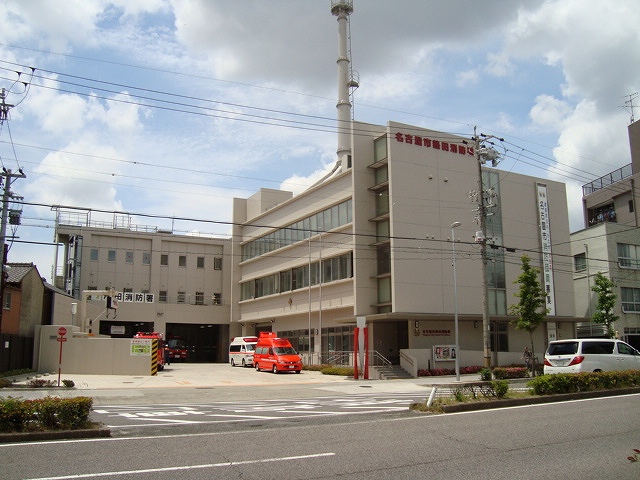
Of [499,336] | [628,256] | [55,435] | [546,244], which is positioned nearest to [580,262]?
[628,256]

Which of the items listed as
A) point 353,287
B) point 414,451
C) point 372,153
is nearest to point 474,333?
point 353,287

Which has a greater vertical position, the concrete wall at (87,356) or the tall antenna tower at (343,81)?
the tall antenna tower at (343,81)

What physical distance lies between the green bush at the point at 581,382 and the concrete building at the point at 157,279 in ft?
152

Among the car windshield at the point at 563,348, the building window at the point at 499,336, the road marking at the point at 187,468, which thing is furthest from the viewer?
the building window at the point at 499,336

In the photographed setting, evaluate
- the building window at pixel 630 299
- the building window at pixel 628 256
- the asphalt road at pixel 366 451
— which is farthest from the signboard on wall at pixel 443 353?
the asphalt road at pixel 366 451

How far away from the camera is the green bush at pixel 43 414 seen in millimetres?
10719

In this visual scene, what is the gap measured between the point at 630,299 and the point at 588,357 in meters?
34.2

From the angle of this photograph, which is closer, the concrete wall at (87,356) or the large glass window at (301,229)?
the concrete wall at (87,356)

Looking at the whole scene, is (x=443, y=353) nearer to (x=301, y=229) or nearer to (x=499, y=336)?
(x=499, y=336)

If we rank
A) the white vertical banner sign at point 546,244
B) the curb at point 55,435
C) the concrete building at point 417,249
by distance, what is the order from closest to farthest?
1. the curb at point 55,435
2. the concrete building at point 417,249
3. the white vertical banner sign at point 546,244

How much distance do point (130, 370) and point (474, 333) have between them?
77.0ft

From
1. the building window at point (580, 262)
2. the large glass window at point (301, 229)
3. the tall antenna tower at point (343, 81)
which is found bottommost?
the building window at point (580, 262)

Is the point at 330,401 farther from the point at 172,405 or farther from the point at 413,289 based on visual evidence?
the point at 413,289

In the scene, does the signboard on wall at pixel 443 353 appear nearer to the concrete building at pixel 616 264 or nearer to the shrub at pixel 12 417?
the concrete building at pixel 616 264
